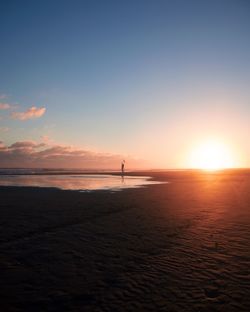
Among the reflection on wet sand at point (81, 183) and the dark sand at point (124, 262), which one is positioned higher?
the reflection on wet sand at point (81, 183)

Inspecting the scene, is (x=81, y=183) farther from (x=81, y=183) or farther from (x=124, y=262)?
(x=124, y=262)

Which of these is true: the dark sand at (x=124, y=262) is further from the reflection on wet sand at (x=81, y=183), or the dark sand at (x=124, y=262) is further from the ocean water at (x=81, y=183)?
the reflection on wet sand at (x=81, y=183)

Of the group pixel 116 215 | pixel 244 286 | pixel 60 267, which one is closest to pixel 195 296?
pixel 244 286

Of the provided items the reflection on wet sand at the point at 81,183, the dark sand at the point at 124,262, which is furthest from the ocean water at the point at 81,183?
the dark sand at the point at 124,262

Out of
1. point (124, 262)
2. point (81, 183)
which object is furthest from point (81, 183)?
point (124, 262)

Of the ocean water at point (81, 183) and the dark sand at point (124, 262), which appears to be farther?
the ocean water at point (81, 183)

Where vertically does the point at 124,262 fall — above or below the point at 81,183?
below

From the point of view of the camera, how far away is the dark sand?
7.18 metres

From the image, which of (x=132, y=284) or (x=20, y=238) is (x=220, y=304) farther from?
(x=20, y=238)

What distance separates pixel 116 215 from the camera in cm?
1869

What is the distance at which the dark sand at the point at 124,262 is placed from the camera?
7184mm

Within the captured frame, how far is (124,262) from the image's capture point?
32.6 ft

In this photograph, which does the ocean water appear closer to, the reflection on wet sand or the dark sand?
the reflection on wet sand

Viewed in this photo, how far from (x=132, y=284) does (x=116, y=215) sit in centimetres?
1062
